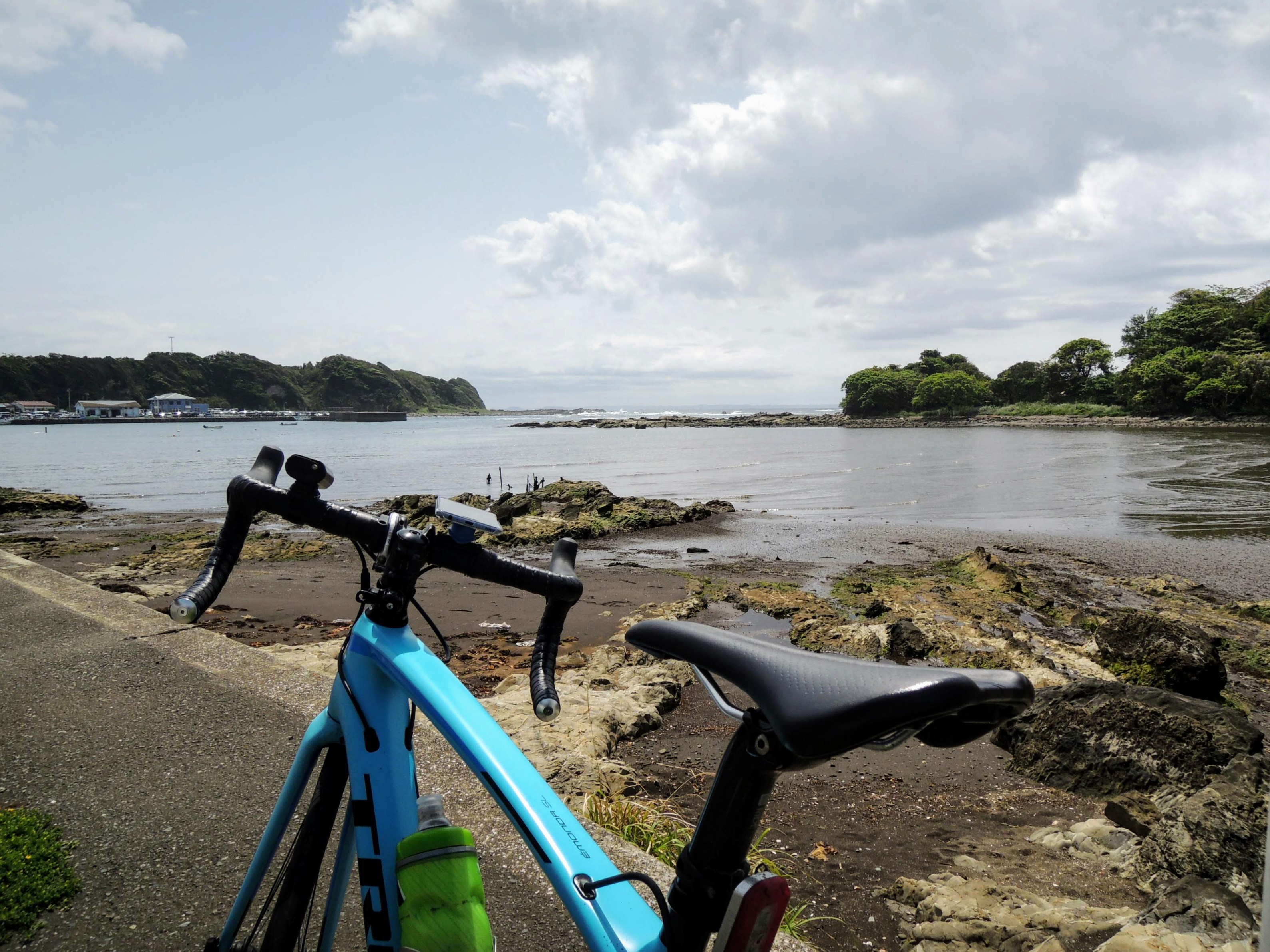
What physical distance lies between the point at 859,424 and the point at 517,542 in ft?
314

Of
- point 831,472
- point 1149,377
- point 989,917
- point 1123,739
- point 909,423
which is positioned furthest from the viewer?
point 909,423

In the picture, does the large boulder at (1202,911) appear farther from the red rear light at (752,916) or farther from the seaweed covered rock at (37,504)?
the seaweed covered rock at (37,504)

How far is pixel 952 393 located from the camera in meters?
105

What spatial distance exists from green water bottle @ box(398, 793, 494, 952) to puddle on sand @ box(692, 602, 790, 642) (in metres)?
7.17

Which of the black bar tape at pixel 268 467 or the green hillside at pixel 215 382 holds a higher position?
the green hillside at pixel 215 382

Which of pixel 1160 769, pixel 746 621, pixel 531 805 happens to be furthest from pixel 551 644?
pixel 746 621

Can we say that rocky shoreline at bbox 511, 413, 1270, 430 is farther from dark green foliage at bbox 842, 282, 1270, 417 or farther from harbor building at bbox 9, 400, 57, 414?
harbor building at bbox 9, 400, 57, 414

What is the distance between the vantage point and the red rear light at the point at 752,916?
113 cm

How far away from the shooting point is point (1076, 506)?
2222cm

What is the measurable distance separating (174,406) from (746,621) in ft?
489

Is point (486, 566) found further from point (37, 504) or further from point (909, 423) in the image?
point (909, 423)

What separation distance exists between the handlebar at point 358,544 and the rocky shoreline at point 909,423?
79.3m

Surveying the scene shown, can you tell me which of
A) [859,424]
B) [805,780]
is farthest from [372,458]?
[859,424]

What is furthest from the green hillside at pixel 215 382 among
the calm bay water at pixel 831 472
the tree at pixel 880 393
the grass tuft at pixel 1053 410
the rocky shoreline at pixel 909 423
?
the grass tuft at pixel 1053 410
